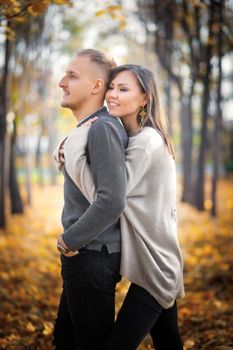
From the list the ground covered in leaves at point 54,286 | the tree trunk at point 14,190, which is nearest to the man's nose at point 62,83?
the ground covered in leaves at point 54,286

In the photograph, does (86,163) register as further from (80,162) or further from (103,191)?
(103,191)

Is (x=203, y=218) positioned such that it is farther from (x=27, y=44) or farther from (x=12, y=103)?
(x=27, y=44)

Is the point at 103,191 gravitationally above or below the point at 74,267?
above

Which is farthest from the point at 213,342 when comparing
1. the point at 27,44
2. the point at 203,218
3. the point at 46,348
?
the point at 27,44

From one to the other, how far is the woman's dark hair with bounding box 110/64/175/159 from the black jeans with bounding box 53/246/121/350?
717mm

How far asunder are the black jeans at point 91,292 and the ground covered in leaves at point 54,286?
1.73m

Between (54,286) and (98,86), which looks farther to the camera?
(54,286)

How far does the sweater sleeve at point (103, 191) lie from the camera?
2203mm

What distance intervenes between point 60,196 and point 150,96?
61.3ft

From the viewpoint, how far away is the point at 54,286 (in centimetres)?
645

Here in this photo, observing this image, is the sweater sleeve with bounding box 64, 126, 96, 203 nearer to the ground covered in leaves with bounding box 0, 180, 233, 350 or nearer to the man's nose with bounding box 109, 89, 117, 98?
the man's nose with bounding box 109, 89, 117, 98

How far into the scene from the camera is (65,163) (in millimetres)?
2402

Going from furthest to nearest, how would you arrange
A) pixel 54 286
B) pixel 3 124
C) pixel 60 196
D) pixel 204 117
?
pixel 60 196 < pixel 204 117 < pixel 3 124 < pixel 54 286

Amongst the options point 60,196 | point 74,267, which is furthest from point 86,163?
point 60,196
